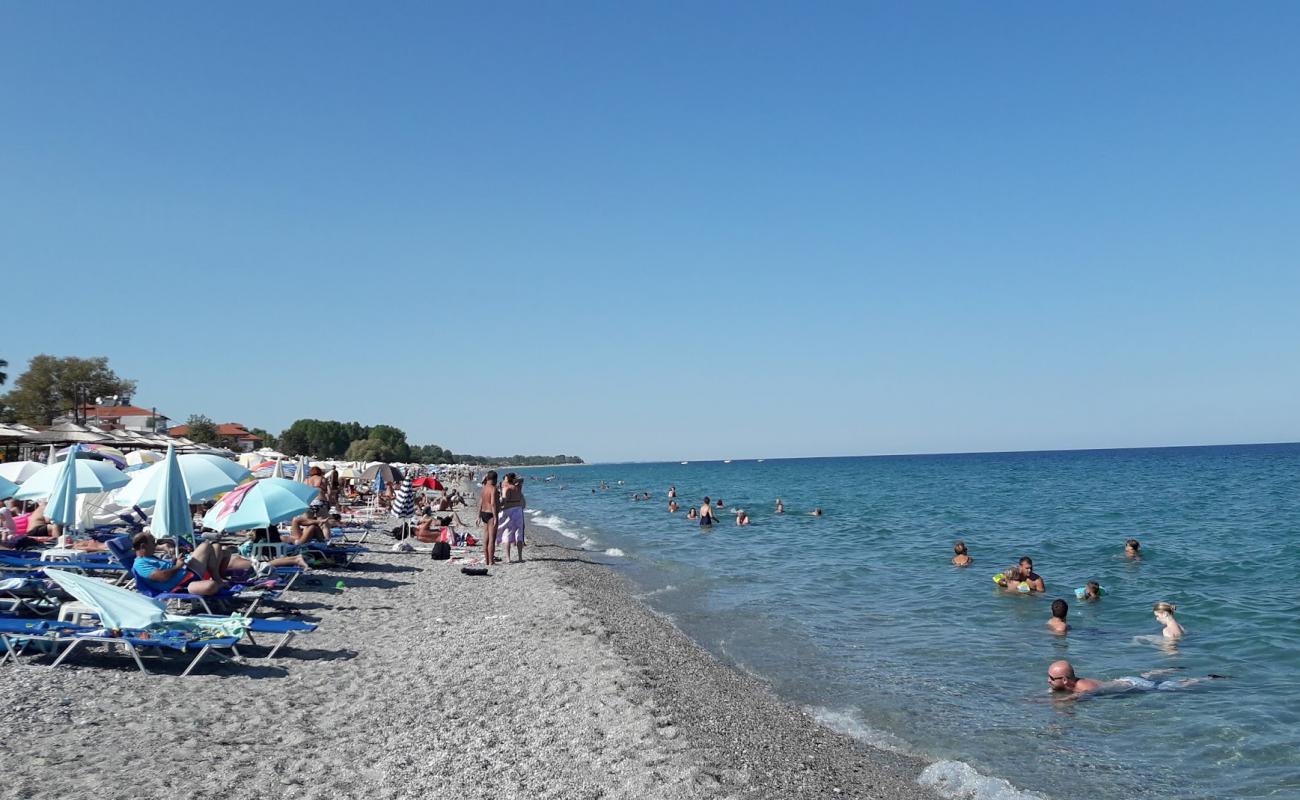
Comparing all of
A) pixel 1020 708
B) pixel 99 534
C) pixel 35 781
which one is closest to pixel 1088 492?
pixel 1020 708

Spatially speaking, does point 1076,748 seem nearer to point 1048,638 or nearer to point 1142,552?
point 1048,638

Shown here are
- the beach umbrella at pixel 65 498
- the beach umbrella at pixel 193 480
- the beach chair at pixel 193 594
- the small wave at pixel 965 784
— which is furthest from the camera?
the beach umbrella at pixel 65 498

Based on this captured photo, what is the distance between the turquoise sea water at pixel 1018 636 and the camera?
714cm

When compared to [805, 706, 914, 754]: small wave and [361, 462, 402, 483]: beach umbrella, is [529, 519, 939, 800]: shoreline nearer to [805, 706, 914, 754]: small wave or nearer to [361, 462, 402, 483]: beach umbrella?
[805, 706, 914, 754]: small wave

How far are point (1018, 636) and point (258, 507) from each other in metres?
11.2

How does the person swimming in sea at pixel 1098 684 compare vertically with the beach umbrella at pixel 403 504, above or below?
below

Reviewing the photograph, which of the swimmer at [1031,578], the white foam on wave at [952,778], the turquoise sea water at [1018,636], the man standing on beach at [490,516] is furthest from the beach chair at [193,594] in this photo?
the swimmer at [1031,578]

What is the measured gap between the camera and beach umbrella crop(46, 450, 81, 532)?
12461 millimetres

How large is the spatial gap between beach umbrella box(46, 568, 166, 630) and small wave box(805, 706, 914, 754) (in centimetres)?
653

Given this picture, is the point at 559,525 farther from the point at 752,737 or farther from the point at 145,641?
the point at 752,737

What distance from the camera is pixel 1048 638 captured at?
37.7 feet

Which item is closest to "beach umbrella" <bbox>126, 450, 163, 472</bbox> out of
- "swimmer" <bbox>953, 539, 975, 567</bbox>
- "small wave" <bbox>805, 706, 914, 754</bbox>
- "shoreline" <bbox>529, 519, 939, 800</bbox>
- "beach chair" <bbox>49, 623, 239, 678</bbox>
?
"beach chair" <bbox>49, 623, 239, 678</bbox>

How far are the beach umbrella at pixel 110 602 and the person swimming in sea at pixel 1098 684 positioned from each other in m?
9.28

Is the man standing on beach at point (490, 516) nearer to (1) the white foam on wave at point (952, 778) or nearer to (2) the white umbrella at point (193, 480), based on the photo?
(2) the white umbrella at point (193, 480)
